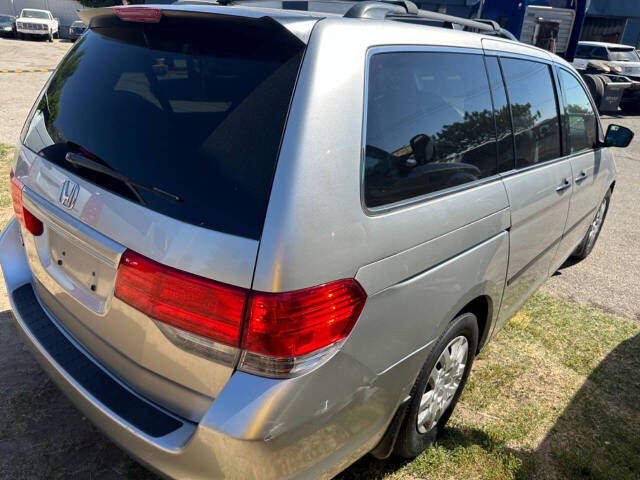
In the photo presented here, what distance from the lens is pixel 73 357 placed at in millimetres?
1961

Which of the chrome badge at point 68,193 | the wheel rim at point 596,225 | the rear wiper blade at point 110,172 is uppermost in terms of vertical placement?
the rear wiper blade at point 110,172

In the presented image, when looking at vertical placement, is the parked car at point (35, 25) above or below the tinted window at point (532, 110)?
below

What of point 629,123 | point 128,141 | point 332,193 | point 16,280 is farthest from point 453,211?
point 629,123

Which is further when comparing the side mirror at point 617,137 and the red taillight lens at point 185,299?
the side mirror at point 617,137

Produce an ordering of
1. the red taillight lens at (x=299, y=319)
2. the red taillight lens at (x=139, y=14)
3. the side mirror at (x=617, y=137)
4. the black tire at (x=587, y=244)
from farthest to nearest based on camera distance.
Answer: the black tire at (x=587, y=244)
the side mirror at (x=617, y=137)
the red taillight lens at (x=139, y=14)
the red taillight lens at (x=299, y=319)

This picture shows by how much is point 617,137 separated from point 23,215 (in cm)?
425

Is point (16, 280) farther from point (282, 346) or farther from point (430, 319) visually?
point (430, 319)

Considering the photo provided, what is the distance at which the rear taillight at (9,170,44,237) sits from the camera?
2.10 metres

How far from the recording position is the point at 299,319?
1.48 meters

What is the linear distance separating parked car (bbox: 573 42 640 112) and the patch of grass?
1324 centimetres

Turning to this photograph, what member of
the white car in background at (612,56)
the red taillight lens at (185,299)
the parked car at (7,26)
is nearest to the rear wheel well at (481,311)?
the red taillight lens at (185,299)

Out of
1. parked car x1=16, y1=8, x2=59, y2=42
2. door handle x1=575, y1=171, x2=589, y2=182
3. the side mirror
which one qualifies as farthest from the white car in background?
parked car x1=16, y1=8, x2=59, y2=42

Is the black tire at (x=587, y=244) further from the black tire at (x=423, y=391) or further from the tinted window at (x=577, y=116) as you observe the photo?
the black tire at (x=423, y=391)

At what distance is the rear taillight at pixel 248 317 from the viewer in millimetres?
1452
